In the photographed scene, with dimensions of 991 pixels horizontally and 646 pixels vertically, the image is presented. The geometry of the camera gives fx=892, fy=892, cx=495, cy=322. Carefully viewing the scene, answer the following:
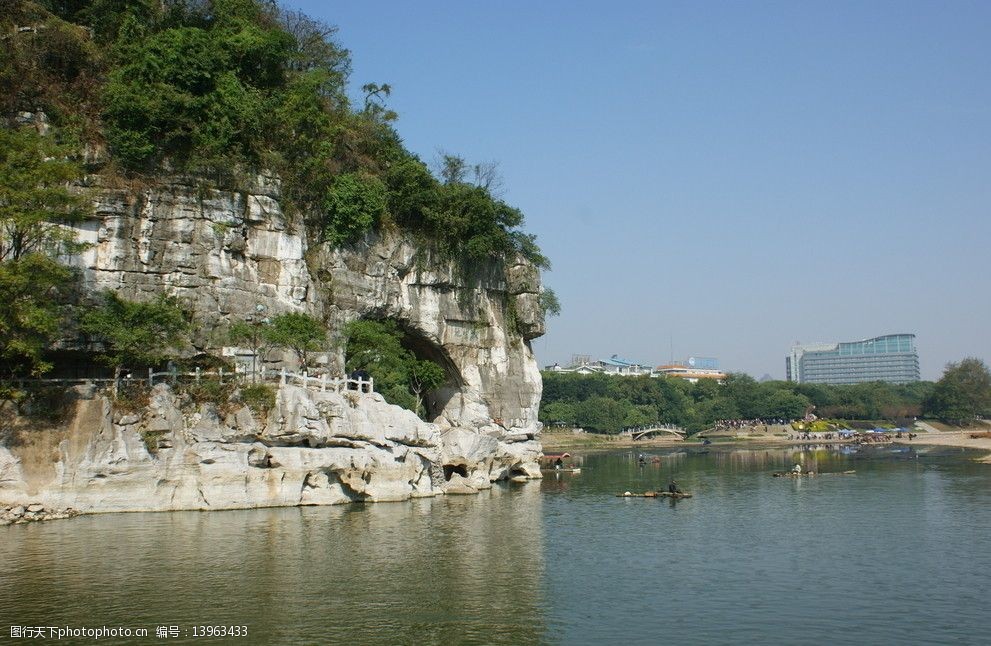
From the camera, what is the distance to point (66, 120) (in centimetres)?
3525

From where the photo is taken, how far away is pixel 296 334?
34719 millimetres

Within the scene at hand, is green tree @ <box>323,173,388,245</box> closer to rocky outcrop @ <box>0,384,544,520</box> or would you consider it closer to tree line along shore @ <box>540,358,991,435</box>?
rocky outcrop @ <box>0,384,544,520</box>

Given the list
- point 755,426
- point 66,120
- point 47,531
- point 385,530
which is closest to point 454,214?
point 66,120

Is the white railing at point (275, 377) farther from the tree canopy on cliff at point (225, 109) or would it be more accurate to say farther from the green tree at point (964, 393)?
the green tree at point (964, 393)

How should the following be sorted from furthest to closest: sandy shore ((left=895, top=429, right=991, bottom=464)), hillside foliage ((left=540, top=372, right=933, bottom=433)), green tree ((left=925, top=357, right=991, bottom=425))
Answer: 1. green tree ((left=925, top=357, right=991, bottom=425))
2. hillside foliage ((left=540, top=372, right=933, bottom=433))
3. sandy shore ((left=895, top=429, right=991, bottom=464))

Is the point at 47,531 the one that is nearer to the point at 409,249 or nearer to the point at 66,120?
the point at 66,120

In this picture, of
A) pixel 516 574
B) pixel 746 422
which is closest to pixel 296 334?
pixel 516 574

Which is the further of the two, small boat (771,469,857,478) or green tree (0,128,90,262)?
small boat (771,469,857,478)

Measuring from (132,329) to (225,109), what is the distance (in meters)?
11.4

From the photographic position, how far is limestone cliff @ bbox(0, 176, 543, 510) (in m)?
28.7

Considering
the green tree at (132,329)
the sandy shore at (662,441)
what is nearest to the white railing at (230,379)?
the green tree at (132,329)

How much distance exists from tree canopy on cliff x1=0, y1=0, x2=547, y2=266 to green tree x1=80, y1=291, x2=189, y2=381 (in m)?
6.98

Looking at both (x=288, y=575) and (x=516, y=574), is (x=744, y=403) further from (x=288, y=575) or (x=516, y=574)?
(x=288, y=575)

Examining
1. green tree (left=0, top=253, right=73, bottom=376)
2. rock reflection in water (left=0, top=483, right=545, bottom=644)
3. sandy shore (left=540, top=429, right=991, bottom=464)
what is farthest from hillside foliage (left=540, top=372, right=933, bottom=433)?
green tree (left=0, top=253, right=73, bottom=376)
